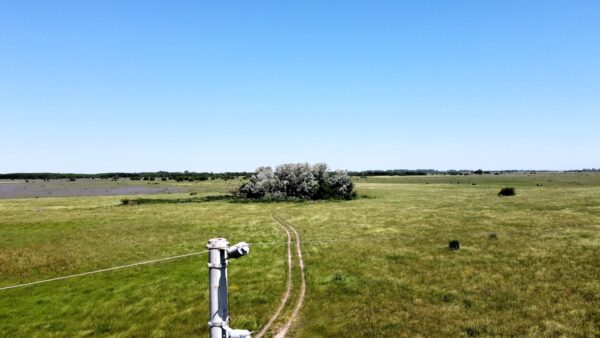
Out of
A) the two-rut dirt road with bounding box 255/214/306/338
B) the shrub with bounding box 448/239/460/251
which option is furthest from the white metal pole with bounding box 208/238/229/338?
the shrub with bounding box 448/239/460/251

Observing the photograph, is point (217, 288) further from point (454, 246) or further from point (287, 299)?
point (454, 246)

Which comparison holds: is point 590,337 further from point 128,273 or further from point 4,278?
point 4,278

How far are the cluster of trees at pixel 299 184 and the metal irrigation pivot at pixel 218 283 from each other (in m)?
77.3

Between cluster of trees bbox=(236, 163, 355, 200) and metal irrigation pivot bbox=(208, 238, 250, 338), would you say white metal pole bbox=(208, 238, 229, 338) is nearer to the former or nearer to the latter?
metal irrigation pivot bbox=(208, 238, 250, 338)

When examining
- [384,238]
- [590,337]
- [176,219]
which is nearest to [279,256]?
[384,238]

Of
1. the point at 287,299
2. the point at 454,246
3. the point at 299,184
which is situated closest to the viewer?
the point at 287,299

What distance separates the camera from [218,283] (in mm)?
8344

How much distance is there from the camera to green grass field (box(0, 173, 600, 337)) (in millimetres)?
18625

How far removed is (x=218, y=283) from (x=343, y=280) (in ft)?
58.1

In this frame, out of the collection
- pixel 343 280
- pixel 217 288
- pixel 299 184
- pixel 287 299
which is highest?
pixel 299 184

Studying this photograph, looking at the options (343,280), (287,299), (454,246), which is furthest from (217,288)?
(454,246)

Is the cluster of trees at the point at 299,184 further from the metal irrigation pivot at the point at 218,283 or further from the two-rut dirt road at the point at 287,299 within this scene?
the metal irrigation pivot at the point at 218,283

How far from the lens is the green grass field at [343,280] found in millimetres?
18625

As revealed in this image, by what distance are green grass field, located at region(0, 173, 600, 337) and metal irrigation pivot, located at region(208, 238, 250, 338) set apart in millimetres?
10138
